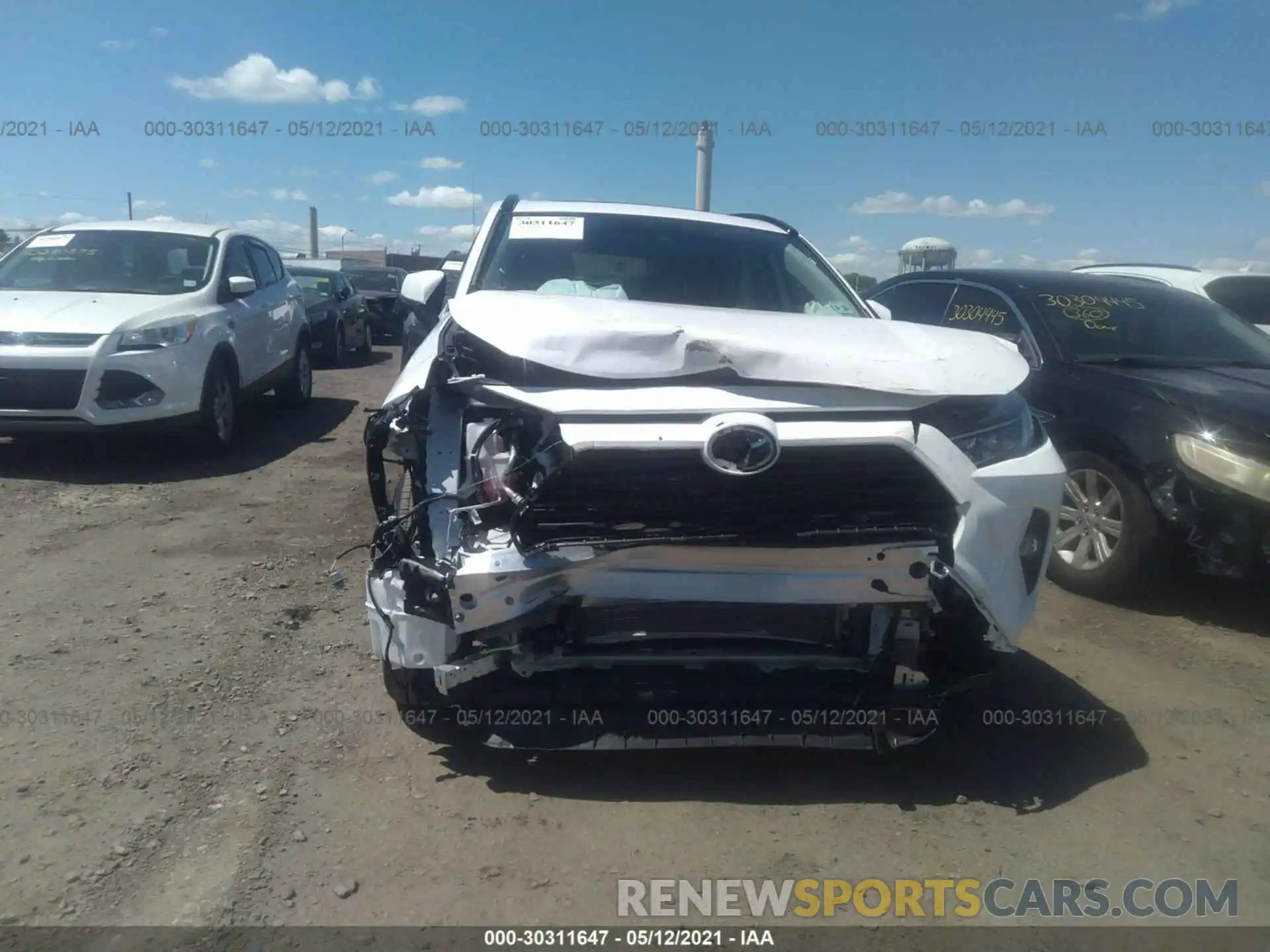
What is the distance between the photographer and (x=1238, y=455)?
14.2 ft

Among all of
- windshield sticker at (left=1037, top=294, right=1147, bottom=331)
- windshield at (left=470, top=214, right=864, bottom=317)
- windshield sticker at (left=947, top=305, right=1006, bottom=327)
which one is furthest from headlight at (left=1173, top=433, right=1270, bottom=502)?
windshield at (left=470, top=214, right=864, bottom=317)

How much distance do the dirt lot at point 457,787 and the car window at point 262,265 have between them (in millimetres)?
4656

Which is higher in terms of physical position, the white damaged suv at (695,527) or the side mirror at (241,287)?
the side mirror at (241,287)

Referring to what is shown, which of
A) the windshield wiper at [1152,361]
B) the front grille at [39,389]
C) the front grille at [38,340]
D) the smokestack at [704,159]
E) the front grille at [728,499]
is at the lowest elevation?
the front grille at [39,389]

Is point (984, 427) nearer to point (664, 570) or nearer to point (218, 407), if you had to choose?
point (664, 570)

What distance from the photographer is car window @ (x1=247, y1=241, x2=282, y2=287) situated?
342 inches

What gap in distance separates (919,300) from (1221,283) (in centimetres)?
238

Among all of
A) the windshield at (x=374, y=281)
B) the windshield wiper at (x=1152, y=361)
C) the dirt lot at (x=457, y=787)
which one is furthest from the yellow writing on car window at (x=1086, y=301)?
the windshield at (x=374, y=281)

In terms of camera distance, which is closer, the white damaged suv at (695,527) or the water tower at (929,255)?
the white damaged suv at (695,527)

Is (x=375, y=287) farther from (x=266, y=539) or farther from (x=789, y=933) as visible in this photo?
(x=789, y=933)

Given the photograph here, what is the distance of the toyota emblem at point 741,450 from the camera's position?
8.51 feet

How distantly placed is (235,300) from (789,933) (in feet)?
22.8

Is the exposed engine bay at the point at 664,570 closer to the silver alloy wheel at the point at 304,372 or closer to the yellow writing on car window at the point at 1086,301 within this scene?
the yellow writing on car window at the point at 1086,301

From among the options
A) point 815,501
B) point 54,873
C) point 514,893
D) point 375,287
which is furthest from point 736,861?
point 375,287
